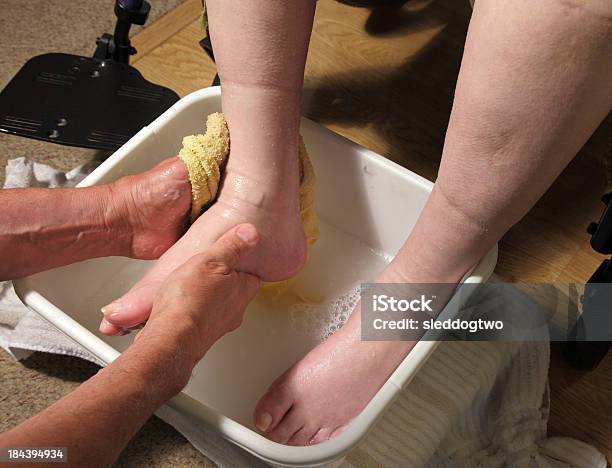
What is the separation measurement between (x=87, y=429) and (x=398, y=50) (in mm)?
925

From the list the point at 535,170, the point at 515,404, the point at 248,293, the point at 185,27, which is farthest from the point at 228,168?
the point at 185,27

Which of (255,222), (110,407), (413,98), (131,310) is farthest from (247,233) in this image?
(413,98)

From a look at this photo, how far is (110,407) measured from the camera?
532 millimetres

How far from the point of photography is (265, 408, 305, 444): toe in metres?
0.74

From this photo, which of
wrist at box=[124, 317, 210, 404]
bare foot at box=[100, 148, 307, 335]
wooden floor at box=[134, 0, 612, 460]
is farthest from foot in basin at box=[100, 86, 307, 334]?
wooden floor at box=[134, 0, 612, 460]

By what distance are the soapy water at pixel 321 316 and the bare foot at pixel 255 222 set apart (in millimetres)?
112

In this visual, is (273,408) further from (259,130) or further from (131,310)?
(259,130)

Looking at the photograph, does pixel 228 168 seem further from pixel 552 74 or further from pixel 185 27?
pixel 185 27

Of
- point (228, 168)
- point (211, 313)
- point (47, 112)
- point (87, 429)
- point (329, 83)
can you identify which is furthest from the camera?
point (329, 83)

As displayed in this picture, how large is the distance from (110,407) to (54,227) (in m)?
0.24

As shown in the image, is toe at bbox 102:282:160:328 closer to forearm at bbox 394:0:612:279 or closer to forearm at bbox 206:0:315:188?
forearm at bbox 206:0:315:188

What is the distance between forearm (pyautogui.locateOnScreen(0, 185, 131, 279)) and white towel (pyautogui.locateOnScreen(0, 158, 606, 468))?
0.16 m

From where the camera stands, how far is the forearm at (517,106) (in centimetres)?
54

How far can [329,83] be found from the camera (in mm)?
1192
